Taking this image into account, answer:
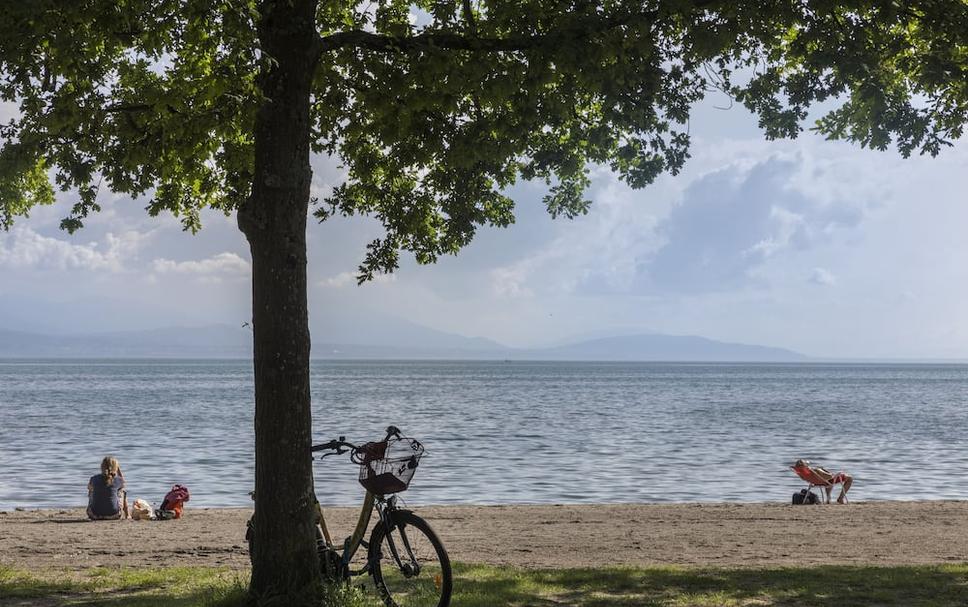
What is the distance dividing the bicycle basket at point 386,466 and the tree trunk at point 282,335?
1.83 ft

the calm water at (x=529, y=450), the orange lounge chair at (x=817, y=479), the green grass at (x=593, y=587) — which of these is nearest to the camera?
the green grass at (x=593, y=587)

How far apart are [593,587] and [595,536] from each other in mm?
5670

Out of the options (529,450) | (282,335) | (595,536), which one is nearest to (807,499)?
(595,536)

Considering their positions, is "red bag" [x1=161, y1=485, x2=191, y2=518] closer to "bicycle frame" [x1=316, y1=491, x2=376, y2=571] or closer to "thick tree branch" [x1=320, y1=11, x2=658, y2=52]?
"bicycle frame" [x1=316, y1=491, x2=376, y2=571]

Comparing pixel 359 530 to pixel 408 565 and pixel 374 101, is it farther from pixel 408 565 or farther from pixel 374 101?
pixel 374 101

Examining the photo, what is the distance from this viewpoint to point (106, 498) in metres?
19.0

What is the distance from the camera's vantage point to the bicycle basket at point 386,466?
8.68 metres

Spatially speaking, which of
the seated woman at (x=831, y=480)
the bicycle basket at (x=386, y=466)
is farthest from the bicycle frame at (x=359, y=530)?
the seated woman at (x=831, y=480)

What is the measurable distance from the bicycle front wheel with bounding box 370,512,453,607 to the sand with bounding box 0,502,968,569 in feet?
14.6

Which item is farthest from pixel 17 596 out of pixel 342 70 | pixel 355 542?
pixel 342 70

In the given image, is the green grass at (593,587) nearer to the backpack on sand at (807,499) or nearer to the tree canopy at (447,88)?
the tree canopy at (447,88)

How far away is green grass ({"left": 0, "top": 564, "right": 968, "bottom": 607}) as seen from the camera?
982 cm

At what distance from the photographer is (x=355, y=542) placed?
9.09 meters

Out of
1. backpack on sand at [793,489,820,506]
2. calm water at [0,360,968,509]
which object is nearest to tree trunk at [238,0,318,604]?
calm water at [0,360,968,509]
